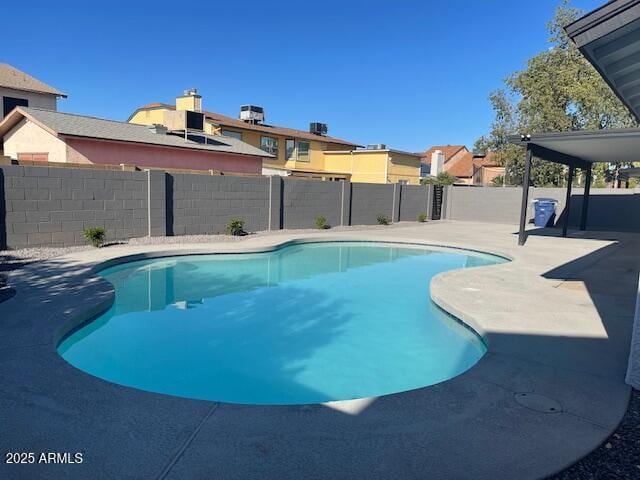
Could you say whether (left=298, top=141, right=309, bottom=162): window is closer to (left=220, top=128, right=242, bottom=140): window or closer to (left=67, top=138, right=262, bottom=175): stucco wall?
(left=220, top=128, right=242, bottom=140): window

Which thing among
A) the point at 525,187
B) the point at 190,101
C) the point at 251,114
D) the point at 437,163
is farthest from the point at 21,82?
the point at 437,163

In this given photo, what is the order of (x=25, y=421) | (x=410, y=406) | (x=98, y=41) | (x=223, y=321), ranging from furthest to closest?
(x=98, y=41), (x=223, y=321), (x=410, y=406), (x=25, y=421)

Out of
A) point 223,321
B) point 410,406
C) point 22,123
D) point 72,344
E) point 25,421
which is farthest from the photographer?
point 22,123

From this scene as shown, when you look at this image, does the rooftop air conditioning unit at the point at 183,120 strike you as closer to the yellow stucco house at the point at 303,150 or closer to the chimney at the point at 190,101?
the yellow stucco house at the point at 303,150

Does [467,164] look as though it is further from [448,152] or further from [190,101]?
[190,101]

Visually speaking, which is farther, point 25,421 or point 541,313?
point 541,313

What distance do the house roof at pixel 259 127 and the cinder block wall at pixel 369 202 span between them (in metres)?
12.0

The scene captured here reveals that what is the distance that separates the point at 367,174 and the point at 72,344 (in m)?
28.9

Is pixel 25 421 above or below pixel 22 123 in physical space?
below

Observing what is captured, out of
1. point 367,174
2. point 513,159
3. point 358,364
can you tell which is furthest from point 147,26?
point 513,159

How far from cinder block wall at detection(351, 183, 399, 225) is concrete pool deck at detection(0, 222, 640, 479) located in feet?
46.7

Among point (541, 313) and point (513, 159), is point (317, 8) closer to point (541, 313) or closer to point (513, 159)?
point (513, 159)

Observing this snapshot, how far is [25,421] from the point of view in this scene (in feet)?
10.2

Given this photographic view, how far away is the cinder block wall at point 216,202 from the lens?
13320 millimetres
